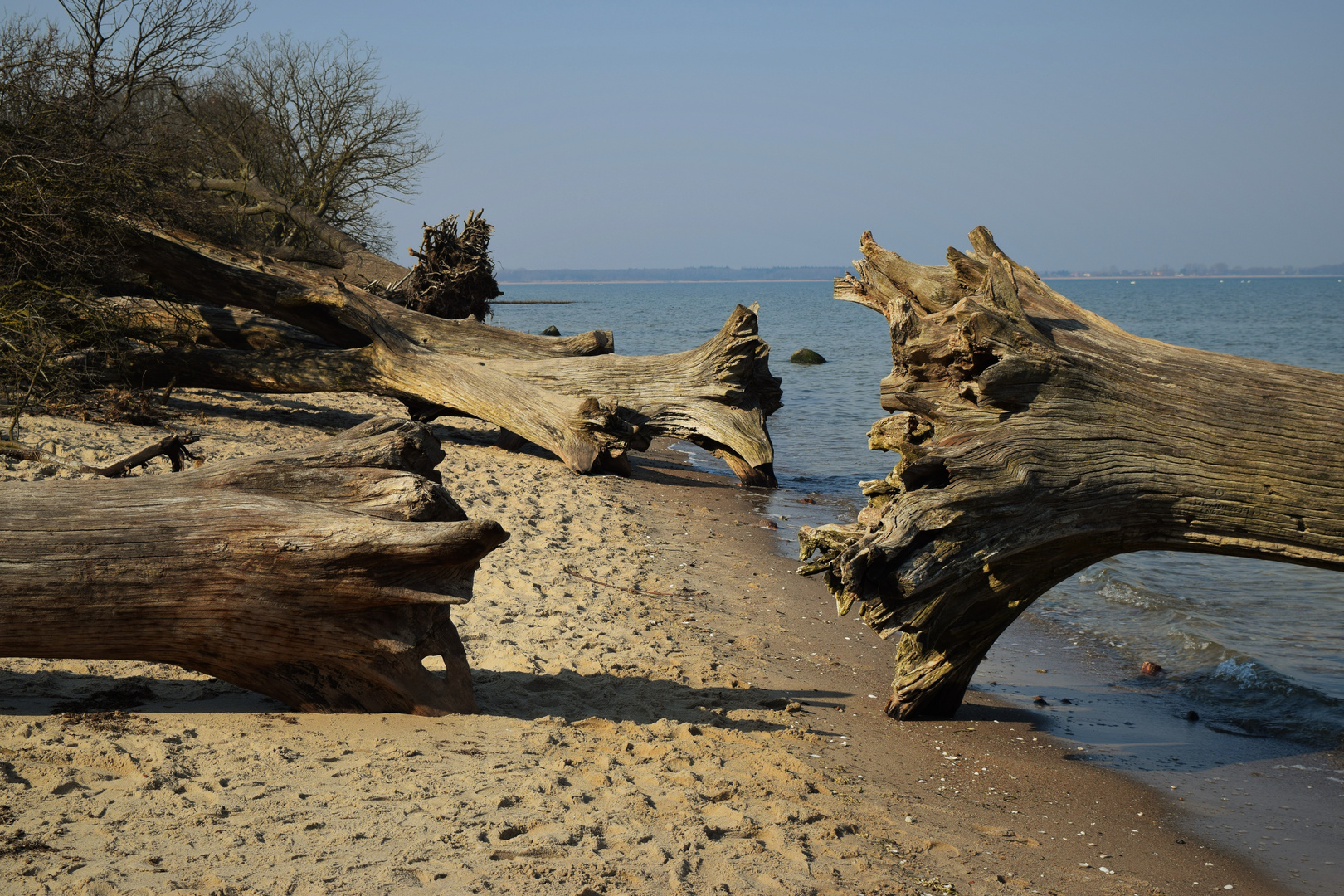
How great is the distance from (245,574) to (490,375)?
6754 millimetres

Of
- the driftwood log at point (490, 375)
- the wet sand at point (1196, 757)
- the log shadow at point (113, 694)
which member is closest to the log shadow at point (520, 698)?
the log shadow at point (113, 694)

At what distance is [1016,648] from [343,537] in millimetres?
4808

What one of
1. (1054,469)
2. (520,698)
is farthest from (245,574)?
(1054,469)

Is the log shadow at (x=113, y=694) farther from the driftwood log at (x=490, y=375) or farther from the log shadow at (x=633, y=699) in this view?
the driftwood log at (x=490, y=375)

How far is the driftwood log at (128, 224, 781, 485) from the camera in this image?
9.51 metres

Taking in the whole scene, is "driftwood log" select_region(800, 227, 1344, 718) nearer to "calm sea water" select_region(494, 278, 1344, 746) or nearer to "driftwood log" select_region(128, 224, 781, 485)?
"calm sea water" select_region(494, 278, 1344, 746)

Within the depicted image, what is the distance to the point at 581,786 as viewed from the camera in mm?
3328

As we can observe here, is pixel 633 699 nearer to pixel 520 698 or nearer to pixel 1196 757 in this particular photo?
pixel 520 698

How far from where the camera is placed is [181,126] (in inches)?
749

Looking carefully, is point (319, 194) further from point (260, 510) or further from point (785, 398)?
point (260, 510)

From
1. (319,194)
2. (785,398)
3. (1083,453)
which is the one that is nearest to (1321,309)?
(785,398)

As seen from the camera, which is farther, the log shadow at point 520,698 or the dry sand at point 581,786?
the log shadow at point 520,698

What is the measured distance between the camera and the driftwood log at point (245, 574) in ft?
10.7

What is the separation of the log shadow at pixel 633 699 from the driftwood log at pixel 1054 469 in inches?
27.9
